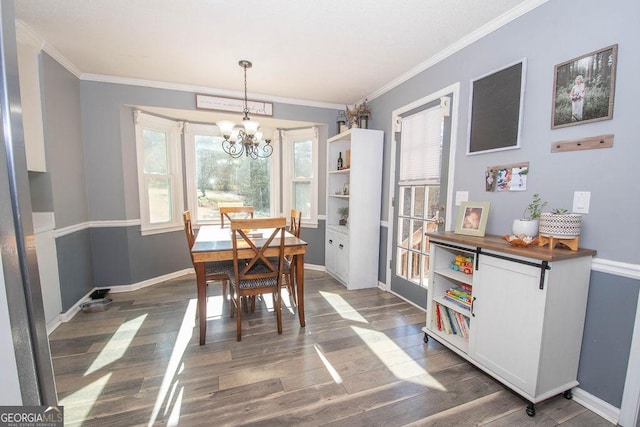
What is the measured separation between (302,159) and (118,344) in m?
3.20

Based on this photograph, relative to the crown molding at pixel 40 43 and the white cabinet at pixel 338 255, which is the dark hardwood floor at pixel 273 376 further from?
the crown molding at pixel 40 43

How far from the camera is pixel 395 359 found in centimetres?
204

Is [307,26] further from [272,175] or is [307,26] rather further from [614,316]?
[614,316]

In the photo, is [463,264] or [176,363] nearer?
[176,363]

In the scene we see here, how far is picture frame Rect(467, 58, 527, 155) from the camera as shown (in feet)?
6.29

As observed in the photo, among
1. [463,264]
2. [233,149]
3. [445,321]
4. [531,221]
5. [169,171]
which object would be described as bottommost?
[445,321]

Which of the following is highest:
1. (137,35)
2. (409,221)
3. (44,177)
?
(137,35)

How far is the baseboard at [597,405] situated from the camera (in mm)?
1501

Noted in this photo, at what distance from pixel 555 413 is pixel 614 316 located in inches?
25.5

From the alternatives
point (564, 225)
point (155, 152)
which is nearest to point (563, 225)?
point (564, 225)

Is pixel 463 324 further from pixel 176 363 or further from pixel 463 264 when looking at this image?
pixel 176 363

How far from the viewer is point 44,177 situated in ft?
7.59

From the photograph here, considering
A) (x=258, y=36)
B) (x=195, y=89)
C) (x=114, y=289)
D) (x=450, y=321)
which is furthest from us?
(x=195, y=89)

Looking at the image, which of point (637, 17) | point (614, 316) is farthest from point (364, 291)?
point (637, 17)
